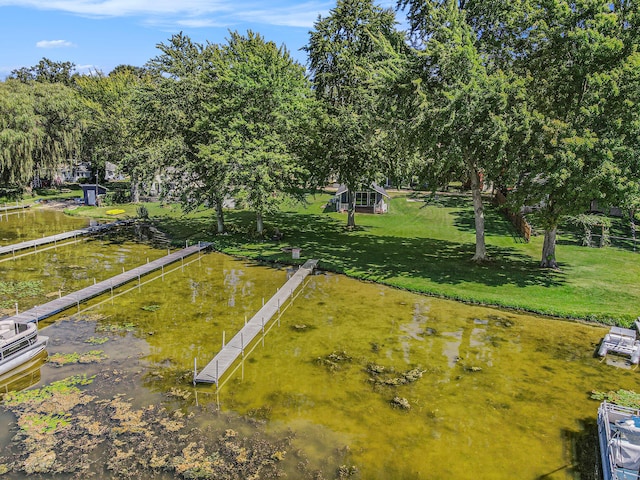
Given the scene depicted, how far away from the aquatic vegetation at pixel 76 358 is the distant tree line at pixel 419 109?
52.6 ft

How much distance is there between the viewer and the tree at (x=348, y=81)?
1430 inches

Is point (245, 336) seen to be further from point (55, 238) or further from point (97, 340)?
point (55, 238)

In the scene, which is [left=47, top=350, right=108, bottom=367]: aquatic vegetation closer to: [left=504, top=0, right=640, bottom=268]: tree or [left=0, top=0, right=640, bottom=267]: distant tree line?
[left=0, top=0, right=640, bottom=267]: distant tree line

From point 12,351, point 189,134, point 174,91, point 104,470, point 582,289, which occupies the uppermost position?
point 174,91

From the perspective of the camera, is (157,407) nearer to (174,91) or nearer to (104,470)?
(104,470)

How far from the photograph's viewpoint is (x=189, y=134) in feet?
121

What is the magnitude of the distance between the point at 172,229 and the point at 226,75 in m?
15.7

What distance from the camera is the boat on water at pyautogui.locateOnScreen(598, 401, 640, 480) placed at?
11461 millimetres

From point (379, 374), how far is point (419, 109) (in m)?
15.7

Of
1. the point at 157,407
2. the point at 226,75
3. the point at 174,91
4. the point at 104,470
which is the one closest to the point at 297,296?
the point at 157,407

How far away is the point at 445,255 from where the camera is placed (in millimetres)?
32594

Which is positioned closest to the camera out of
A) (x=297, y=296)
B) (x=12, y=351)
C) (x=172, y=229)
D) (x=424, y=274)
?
(x=12, y=351)

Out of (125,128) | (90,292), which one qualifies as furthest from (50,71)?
(90,292)

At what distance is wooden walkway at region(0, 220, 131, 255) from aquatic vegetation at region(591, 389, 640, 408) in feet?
116
